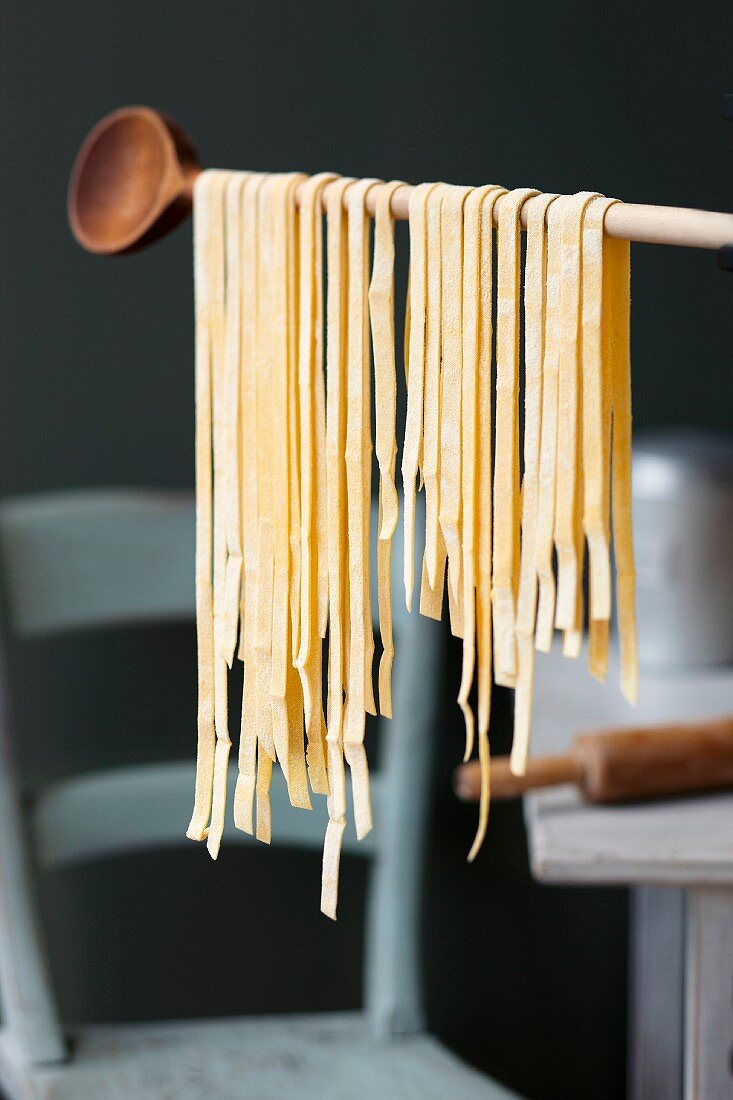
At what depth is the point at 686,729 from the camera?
0.63m

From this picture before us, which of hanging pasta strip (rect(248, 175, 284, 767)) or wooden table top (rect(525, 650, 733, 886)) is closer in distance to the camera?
hanging pasta strip (rect(248, 175, 284, 767))

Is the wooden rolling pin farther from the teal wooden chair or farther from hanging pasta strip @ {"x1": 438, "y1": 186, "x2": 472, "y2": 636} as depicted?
hanging pasta strip @ {"x1": 438, "y1": 186, "x2": 472, "y2": 636}

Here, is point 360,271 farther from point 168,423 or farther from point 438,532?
point 168,423

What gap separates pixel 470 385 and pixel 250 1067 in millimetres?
552

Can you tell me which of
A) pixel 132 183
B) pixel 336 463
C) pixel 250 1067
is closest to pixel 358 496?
pixel 336 463

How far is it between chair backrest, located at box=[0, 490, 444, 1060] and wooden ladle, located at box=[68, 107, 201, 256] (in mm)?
385

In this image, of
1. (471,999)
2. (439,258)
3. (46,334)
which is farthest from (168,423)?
(439,258)

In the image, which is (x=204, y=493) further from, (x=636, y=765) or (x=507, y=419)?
(x=636, y=765)

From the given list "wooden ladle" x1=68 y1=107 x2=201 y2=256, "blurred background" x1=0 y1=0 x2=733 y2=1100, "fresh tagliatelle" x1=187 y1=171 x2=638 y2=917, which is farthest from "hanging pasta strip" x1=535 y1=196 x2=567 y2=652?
"blurred background" x1=0 y1=0 x2=733 y2=1100

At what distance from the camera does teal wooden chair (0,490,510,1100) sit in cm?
68

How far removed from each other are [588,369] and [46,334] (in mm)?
636

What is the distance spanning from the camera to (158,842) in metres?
0.75

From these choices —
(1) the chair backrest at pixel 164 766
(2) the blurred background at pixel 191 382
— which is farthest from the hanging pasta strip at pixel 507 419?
(1) the chair backrest at pixel 164 766

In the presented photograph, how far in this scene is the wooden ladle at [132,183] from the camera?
338 mm
